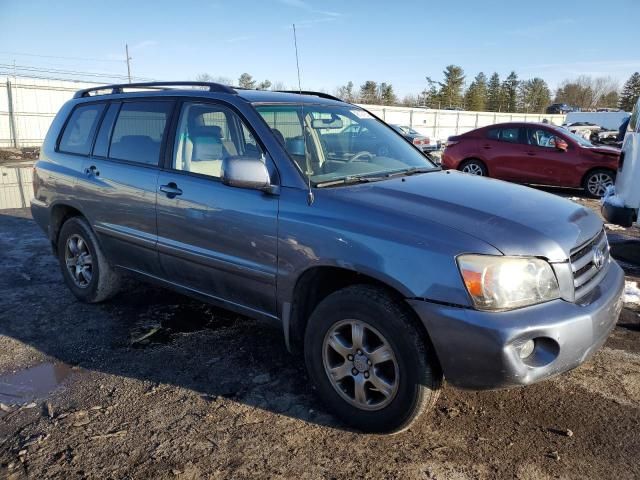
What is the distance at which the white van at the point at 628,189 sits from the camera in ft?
18.9

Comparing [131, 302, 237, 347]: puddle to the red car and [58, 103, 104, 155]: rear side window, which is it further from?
the red car

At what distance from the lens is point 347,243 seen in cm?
275

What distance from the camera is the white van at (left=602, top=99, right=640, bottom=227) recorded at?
575cm

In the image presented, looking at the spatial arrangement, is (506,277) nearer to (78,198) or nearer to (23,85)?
(78,198)

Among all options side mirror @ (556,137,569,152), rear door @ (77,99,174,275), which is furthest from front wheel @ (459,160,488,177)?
rear door @ (77,99,174,275)

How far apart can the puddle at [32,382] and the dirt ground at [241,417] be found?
1 cm

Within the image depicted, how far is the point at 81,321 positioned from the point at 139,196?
1.31m

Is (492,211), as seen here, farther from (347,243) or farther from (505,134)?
(505,134)

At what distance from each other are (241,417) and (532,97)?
8745cm

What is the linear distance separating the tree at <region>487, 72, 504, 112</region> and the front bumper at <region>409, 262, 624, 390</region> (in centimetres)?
8464

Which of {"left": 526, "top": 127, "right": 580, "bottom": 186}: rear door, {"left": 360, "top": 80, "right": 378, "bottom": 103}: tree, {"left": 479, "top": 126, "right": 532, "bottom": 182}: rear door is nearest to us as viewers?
{"left": 526, "top": 127, "right": 580, "bottom": 186}: rear door

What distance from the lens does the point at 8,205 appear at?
978 centimetres

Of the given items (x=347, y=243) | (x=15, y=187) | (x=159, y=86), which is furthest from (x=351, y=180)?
(x=15, y=187)

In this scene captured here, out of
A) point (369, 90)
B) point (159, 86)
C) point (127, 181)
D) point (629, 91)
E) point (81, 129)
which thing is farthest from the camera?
point (629, 91)
